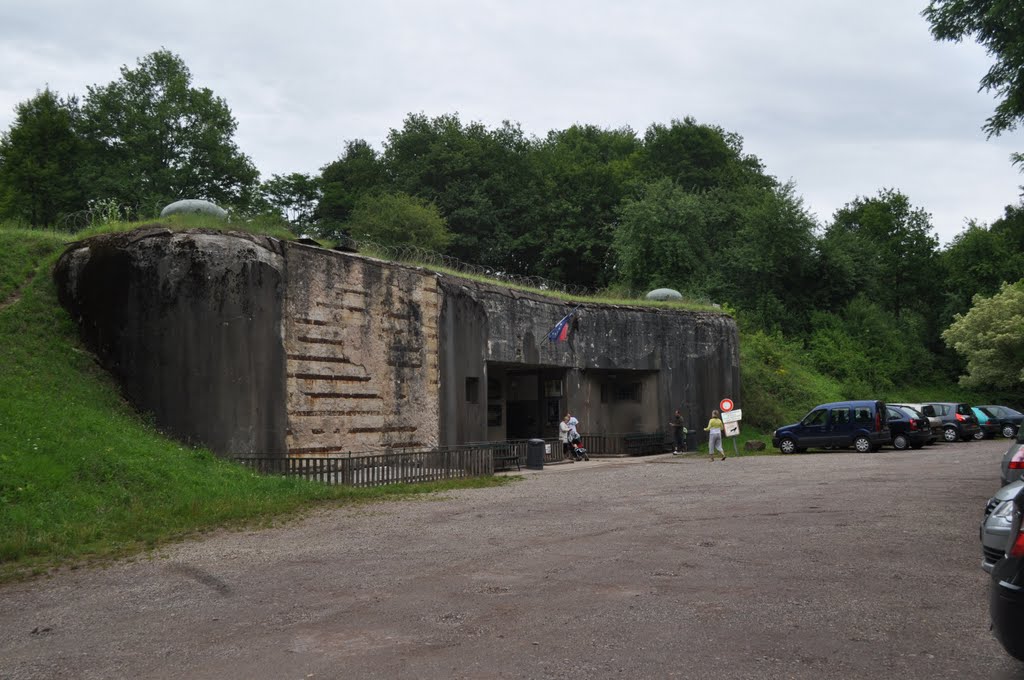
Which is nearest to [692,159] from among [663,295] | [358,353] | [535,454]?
[663,295]

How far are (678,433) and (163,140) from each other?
31.6 meters

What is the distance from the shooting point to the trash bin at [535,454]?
24516 millimetres

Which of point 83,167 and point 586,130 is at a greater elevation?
point 586,130

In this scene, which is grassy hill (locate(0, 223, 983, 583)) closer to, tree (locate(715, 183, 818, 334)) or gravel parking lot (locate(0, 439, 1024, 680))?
gravel parking lot (locate(0, 439, 1024, 680))

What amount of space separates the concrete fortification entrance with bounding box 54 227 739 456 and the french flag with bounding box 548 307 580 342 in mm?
433

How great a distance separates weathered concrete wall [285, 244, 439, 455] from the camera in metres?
20.4

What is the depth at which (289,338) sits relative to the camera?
66.2 ft

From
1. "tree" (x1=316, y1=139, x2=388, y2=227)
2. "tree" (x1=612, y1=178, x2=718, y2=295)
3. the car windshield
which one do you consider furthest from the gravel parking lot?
"tree" (x1=316, y1=139, x2=388, y2=227)

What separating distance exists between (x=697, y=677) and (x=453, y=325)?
20.3 metres

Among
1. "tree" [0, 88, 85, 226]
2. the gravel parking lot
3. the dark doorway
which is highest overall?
"tree" [0, 88, 85, 226]

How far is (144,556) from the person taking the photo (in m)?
10.8

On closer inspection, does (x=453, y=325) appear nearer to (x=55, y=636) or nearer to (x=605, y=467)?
(x=605, y=467)

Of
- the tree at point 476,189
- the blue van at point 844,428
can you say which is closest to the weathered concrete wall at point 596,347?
the blue van at point 844,428

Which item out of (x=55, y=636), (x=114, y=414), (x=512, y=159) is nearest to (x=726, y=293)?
A: (x=512, y=159)
